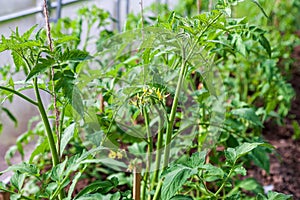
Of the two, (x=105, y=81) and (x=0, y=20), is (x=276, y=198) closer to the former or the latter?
(x=105, y=81)

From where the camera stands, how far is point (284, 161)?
2836mm

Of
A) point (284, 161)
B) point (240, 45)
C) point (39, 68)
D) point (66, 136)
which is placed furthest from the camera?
point (284, 161)

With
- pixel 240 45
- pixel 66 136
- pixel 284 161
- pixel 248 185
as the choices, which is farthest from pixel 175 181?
pixel 284 161

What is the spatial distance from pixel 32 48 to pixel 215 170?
0.51 meters

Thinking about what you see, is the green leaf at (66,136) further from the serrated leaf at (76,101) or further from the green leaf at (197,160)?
the green leaf at (197,160)

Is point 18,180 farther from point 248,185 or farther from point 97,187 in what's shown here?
point 248,185

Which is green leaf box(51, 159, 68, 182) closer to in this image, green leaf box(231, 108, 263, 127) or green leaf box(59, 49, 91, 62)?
green leaf box(59, 49, 91, 62)

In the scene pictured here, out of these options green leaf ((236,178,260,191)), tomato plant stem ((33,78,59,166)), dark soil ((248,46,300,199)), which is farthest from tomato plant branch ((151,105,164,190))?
dark soil ((248,46,300,199))

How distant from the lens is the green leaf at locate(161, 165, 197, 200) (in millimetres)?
1147

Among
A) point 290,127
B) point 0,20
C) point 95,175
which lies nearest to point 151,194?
point 95,175

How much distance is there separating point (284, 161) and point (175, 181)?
1.82 m

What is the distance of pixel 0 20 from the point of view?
7.82 feet

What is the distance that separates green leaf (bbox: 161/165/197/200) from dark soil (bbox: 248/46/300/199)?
1.17 m

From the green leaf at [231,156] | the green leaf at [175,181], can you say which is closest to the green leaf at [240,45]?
the green leaf at [231,156]
